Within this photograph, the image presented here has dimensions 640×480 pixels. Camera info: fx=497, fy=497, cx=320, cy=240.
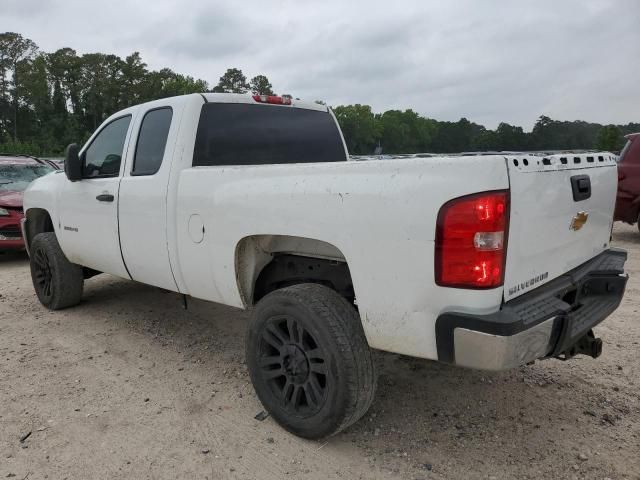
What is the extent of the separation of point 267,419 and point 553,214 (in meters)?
1.96

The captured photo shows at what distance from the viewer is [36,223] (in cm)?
543

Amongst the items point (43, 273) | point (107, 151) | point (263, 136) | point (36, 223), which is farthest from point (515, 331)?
point (36, 223)

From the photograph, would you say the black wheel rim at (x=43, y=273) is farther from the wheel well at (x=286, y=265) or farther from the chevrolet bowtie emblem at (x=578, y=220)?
the chevrolet bowtie emblem at (x=578, y=220)

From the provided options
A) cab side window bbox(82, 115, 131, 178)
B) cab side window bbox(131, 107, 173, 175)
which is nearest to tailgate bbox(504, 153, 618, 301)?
cab side window bbox(131, 107, 173, 175)

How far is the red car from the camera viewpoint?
7.75 metres

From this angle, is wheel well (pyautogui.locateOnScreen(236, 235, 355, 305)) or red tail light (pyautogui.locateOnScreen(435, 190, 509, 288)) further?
wheel well (pyautogui.locateOnScreen(236, 235, 355, 305))

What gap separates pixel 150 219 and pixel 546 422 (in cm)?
283

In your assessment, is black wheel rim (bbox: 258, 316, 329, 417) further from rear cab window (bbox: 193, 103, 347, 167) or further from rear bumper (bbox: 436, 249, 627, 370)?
rear cab window (bbox: 193, 103, 347, 167)

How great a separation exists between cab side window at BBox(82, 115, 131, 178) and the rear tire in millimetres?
1016

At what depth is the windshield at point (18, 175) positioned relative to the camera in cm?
863

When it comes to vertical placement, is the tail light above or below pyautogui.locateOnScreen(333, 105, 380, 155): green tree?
below

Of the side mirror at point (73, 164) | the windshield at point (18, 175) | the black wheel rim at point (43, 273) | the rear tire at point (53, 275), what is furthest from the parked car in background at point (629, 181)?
the windshield at point (18, 175)

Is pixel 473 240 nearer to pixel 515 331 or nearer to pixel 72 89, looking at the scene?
pixel 515 331

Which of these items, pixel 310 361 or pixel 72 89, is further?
pixel 72 89
